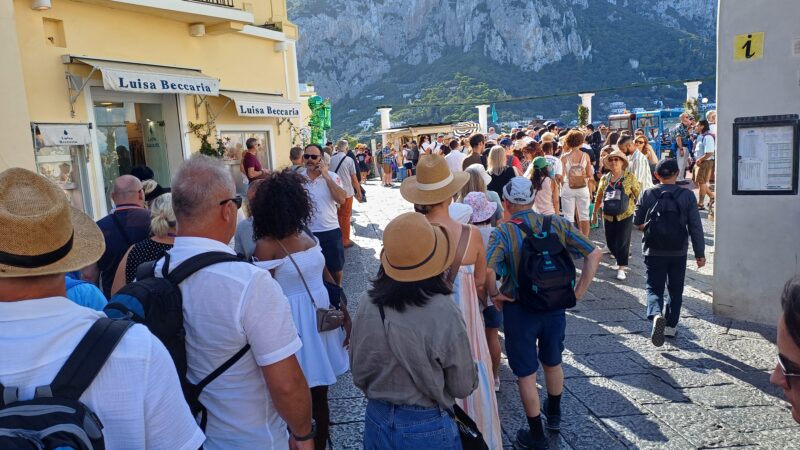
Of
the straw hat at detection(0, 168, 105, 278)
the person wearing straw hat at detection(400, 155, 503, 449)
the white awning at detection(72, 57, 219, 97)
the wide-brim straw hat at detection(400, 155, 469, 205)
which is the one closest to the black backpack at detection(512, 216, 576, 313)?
the person wearing straw hat at detection(400, 155, 503, 449)

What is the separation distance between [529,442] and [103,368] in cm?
295

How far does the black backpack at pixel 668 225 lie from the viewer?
514 cm

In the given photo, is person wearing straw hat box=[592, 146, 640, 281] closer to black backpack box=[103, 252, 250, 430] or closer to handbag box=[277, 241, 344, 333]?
handbag box=[277, 241, 344, 333]

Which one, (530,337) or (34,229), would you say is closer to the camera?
(34,229)

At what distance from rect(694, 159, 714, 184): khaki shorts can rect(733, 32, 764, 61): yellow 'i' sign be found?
6.45 metres

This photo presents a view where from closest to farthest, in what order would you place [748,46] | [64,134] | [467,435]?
1. [467,435]
2. [748,46]
3. [64,134]

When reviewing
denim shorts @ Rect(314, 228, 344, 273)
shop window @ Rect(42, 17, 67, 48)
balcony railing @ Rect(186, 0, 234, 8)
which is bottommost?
denim shorts @ Rect(314, 228, 344, 273)

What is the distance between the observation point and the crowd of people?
131cm

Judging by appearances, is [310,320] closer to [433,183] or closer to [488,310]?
[433,183]

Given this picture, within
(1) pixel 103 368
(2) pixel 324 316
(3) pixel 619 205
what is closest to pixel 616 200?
(3) pixel 619 205

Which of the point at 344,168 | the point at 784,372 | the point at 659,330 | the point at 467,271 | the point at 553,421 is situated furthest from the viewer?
the point at 344,168

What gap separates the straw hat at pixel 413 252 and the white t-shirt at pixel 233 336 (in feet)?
1.71

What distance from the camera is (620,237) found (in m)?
7.46

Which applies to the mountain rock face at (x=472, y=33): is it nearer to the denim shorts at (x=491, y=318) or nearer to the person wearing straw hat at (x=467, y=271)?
the denim shorts at (x=491, y=318)
